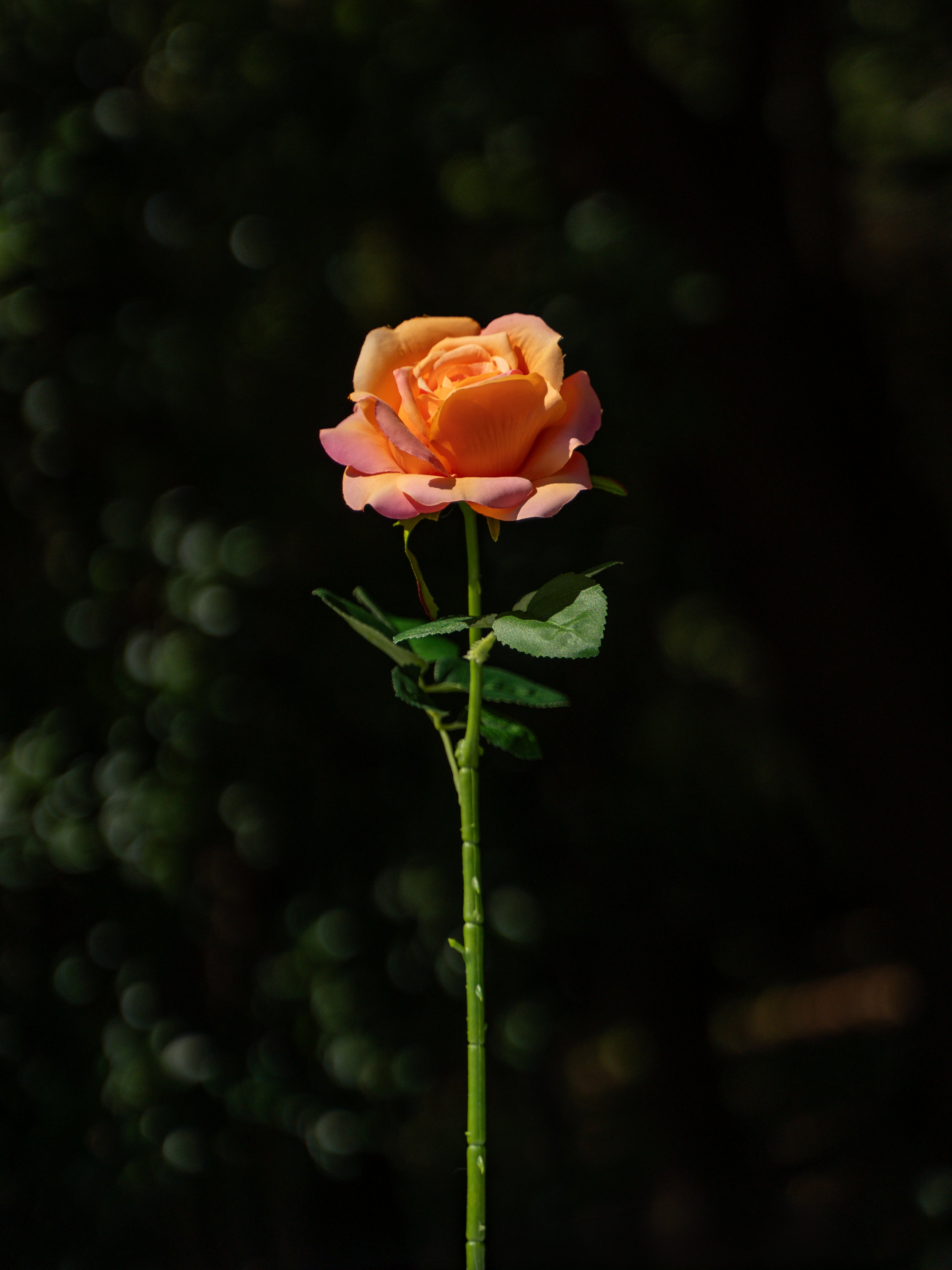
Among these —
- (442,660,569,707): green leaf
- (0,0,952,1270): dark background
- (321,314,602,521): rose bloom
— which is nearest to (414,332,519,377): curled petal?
(321,314,602,521): rose bloom

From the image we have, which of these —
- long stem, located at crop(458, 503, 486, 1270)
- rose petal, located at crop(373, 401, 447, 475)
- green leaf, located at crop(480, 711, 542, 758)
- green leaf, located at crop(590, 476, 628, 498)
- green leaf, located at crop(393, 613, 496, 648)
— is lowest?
long stem, located at crop(458, 503, 486, 1270)

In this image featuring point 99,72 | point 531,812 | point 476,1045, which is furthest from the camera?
point 531,812

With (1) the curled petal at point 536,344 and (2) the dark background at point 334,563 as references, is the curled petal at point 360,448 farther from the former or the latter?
(2) the dark background at point 334,563

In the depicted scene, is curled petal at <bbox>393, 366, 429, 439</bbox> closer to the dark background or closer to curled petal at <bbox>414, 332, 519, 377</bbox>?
curled petal at <bbox>414, 332, 519, 377</bbox>

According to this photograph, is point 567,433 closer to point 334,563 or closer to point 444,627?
point 444,627

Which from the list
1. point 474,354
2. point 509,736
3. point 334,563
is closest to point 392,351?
point 474,354

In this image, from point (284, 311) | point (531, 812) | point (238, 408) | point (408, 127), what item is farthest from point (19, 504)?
point (531, 812)

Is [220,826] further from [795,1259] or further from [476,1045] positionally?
[795,1259]

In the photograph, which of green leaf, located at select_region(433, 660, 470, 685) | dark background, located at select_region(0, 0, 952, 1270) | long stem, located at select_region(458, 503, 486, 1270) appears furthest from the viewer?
dark background, located at select_region(0, 0, 952, 1270)
